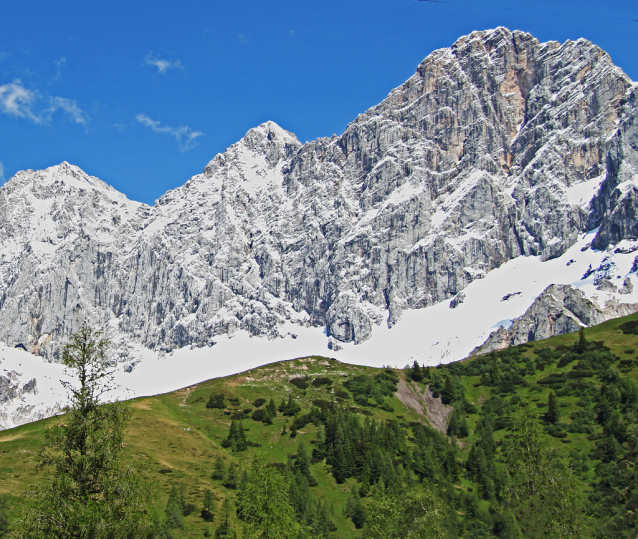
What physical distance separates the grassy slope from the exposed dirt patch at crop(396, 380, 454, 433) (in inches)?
183

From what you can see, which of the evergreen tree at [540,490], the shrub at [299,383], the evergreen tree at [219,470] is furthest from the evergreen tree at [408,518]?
the shrub at [299,383]

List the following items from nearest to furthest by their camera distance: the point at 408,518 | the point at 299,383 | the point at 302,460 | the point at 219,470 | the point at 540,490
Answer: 1. the point at 540,490
2. the point at 408,518
3. the point at 219,470
4. the point at 302,460
5. the point at 299,383

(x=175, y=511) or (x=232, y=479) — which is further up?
(x=232, y=479)

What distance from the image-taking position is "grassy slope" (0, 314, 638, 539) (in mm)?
98500

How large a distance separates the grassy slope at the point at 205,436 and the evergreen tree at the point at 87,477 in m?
42.4

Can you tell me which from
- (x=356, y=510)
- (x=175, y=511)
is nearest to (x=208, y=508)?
(x=175, y=511)

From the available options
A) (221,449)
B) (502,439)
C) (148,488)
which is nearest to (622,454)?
(502,439)

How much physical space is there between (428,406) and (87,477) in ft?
564

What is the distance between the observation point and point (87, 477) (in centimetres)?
2720

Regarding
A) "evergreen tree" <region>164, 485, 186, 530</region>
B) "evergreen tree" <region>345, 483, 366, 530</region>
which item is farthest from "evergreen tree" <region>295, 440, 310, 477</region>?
"evergreen tree" <region>164, 485, 186, 530</region>

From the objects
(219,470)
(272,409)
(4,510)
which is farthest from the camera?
(272,409)

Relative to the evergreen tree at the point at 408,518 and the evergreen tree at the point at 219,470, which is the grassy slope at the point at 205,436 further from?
the evergreen tree at the point at 408,518

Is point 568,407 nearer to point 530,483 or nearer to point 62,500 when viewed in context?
point 530,483

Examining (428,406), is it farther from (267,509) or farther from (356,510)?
(267,509)
